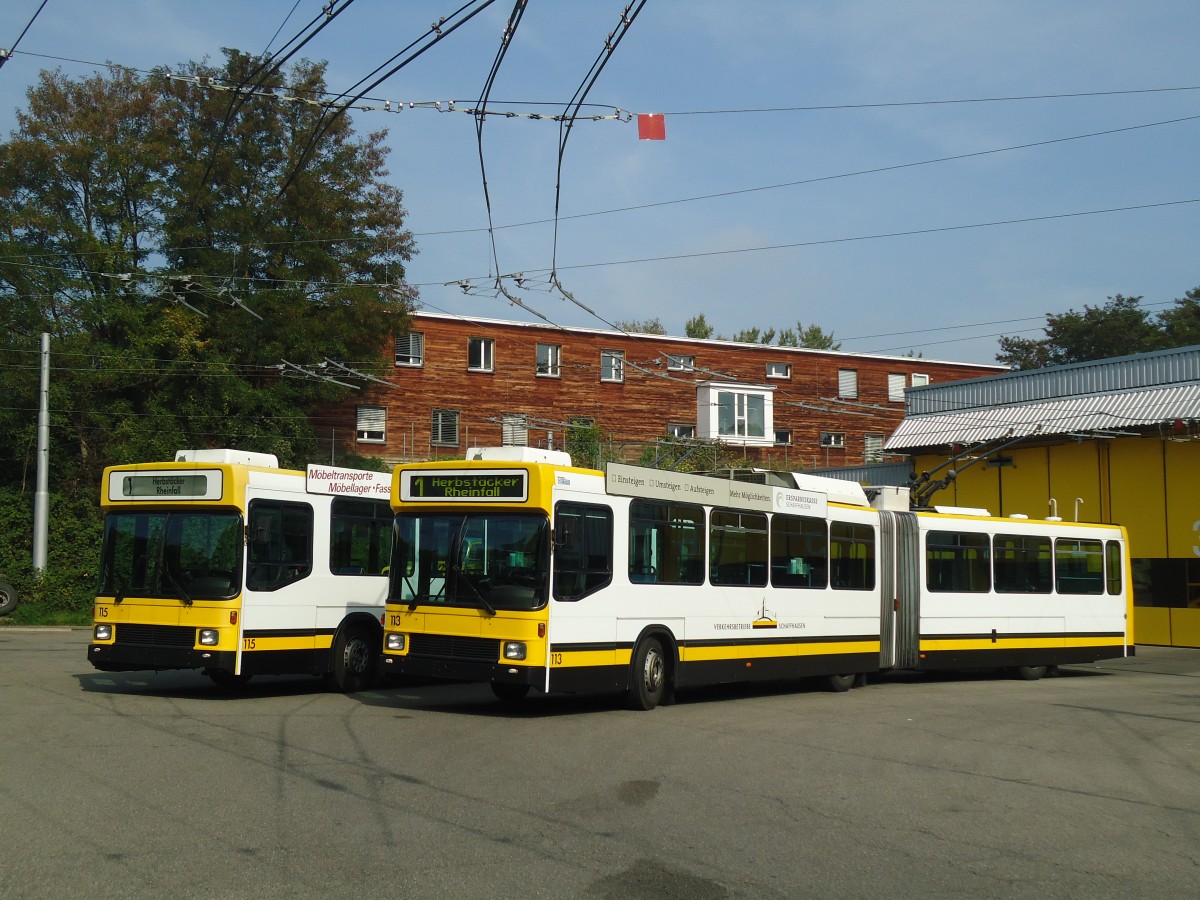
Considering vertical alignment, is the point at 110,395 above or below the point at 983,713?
above

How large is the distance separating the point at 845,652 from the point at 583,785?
32.7 ft

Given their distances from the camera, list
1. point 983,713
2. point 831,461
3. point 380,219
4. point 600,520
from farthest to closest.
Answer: point 831,461 < point 380,219 < point 983,713 < point 600,520

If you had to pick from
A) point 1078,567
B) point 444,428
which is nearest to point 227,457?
point 1078,567

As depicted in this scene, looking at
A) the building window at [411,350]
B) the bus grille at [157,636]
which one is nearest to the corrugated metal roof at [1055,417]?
the building window at [411,350]

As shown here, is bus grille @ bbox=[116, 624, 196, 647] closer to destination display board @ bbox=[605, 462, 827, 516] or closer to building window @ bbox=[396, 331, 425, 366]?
destination display board @ bbox=[605, 462, 827, 516]

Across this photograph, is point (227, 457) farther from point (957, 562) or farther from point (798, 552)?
point (957, 562)

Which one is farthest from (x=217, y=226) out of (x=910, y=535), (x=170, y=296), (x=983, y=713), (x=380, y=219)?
(x=983, y=713)

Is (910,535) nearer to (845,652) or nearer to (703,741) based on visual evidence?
(845,652)

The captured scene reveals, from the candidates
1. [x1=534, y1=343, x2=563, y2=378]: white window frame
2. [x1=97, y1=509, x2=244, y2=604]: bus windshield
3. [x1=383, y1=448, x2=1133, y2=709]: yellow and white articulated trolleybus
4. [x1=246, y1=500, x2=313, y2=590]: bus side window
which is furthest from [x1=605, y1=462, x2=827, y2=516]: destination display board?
[x1=534, y1=343, x2=563, y2=378]: white window frame

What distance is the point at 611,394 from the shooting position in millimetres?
50844

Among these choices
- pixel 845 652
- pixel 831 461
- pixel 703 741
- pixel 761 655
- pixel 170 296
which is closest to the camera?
pixel 703 741

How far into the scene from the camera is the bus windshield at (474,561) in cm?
1377

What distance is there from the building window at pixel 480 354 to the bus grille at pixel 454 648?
33476 mm

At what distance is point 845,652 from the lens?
741 inches
